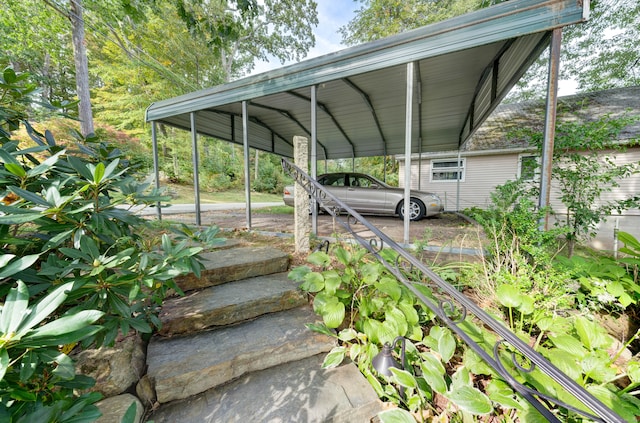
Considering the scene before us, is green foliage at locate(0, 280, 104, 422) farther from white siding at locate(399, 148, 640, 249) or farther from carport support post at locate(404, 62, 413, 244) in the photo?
white siding at locate(399, 148, 640, 249)

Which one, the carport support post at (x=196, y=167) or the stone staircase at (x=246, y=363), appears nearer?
the stone staircase at (x=246, y=363)

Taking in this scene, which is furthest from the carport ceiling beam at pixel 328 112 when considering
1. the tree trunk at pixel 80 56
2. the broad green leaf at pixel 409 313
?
the tree trunk at pixel 80 56

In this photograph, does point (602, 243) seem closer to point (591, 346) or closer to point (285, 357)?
point (591, 346)

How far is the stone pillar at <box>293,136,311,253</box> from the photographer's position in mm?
2766

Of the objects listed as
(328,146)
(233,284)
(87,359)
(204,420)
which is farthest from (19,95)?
(328,146)

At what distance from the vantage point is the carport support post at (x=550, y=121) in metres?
2.10

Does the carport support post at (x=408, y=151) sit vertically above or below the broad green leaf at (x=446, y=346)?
above

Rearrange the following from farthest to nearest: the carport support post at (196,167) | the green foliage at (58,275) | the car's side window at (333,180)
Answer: the car's side window at (333,180) → the carport support post at (196,167) → the green foliage at (58,275)

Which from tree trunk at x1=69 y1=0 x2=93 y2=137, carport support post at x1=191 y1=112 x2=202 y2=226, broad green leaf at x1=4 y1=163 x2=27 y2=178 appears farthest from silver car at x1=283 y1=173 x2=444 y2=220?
tree trunk at x1=69 y1=0 x2=93 y2=137

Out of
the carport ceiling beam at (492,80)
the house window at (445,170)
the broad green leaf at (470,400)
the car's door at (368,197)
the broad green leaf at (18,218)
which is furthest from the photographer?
the house window at (445,170)

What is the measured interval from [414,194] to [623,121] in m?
3.66

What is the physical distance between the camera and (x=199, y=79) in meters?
15.6

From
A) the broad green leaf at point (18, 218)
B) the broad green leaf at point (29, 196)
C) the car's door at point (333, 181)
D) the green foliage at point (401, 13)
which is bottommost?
the broad green leaf at point (18, 218)

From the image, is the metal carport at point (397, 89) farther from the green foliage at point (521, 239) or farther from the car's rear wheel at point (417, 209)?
the car's rear wheel at point (417, 209)
